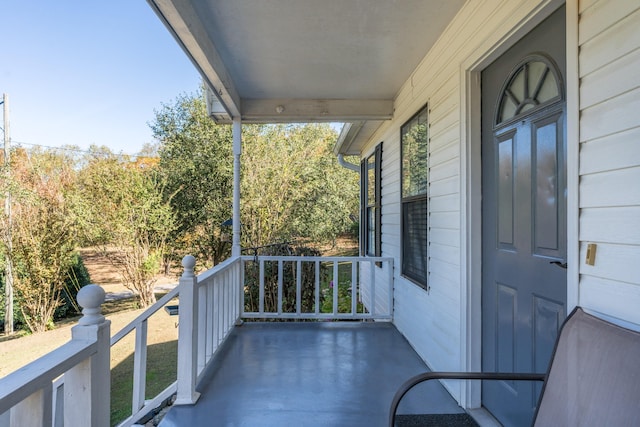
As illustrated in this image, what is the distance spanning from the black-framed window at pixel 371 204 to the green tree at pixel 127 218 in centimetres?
482

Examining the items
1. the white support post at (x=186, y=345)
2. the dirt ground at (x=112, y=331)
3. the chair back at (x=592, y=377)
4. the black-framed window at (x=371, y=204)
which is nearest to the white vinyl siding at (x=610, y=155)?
the chair back at (x=592, y=377)

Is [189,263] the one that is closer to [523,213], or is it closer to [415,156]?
[523,213]

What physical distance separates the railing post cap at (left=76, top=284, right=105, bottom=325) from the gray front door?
1.80m

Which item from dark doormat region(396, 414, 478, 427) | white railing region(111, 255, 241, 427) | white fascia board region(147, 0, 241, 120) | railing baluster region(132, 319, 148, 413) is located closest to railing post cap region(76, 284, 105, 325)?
white railing region(111, 255, 241, 427)

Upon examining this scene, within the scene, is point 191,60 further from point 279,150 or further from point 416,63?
point 279,150

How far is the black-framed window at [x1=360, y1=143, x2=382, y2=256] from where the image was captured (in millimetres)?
5352

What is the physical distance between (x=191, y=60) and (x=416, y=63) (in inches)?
76.0

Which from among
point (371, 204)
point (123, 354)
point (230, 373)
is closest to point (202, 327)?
point (230, 373)

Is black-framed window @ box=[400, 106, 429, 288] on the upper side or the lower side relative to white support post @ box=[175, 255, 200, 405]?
upper

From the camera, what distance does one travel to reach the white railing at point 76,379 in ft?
2.81

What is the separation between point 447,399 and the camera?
8.19ft

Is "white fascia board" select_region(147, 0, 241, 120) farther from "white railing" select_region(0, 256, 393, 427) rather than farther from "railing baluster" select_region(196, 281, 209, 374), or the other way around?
"railing baluster" select_region(196, 281, 209, 374)

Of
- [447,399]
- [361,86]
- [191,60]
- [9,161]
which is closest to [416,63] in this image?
[361,86]

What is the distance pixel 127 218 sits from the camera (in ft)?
27.2
